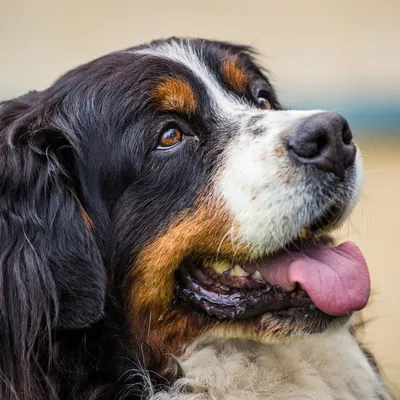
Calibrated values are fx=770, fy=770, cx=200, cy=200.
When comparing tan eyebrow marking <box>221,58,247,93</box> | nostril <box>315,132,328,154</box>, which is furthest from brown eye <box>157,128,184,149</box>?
nostril <box>315,132,328,154</box>

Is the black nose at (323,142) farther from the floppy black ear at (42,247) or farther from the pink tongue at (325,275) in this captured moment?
the floppy black ear at (42,247)

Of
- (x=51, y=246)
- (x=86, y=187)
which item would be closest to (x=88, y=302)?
(x=51, y=246)

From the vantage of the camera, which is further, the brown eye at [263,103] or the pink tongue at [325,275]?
the brown eye at [263,103]

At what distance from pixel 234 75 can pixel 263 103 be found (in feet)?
0.84

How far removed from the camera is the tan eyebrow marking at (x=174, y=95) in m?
2.70

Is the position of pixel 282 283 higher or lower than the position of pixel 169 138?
lower

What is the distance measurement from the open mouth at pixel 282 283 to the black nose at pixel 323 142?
30 cm

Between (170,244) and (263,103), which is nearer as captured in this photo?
(170,244)

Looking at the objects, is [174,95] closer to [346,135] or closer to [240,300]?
[346,135]

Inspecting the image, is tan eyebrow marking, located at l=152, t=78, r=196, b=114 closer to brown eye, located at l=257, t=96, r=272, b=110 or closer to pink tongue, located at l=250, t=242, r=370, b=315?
brown eye, located at l=257, t=96, r=272, b=110

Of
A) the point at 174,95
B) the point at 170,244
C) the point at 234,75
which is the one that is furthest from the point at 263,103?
the point at 170,244

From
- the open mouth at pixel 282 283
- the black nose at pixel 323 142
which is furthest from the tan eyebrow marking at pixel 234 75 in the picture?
the open mouth at pixel 282 283

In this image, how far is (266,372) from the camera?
2.69 m

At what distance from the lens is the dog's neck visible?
2.64 meters
